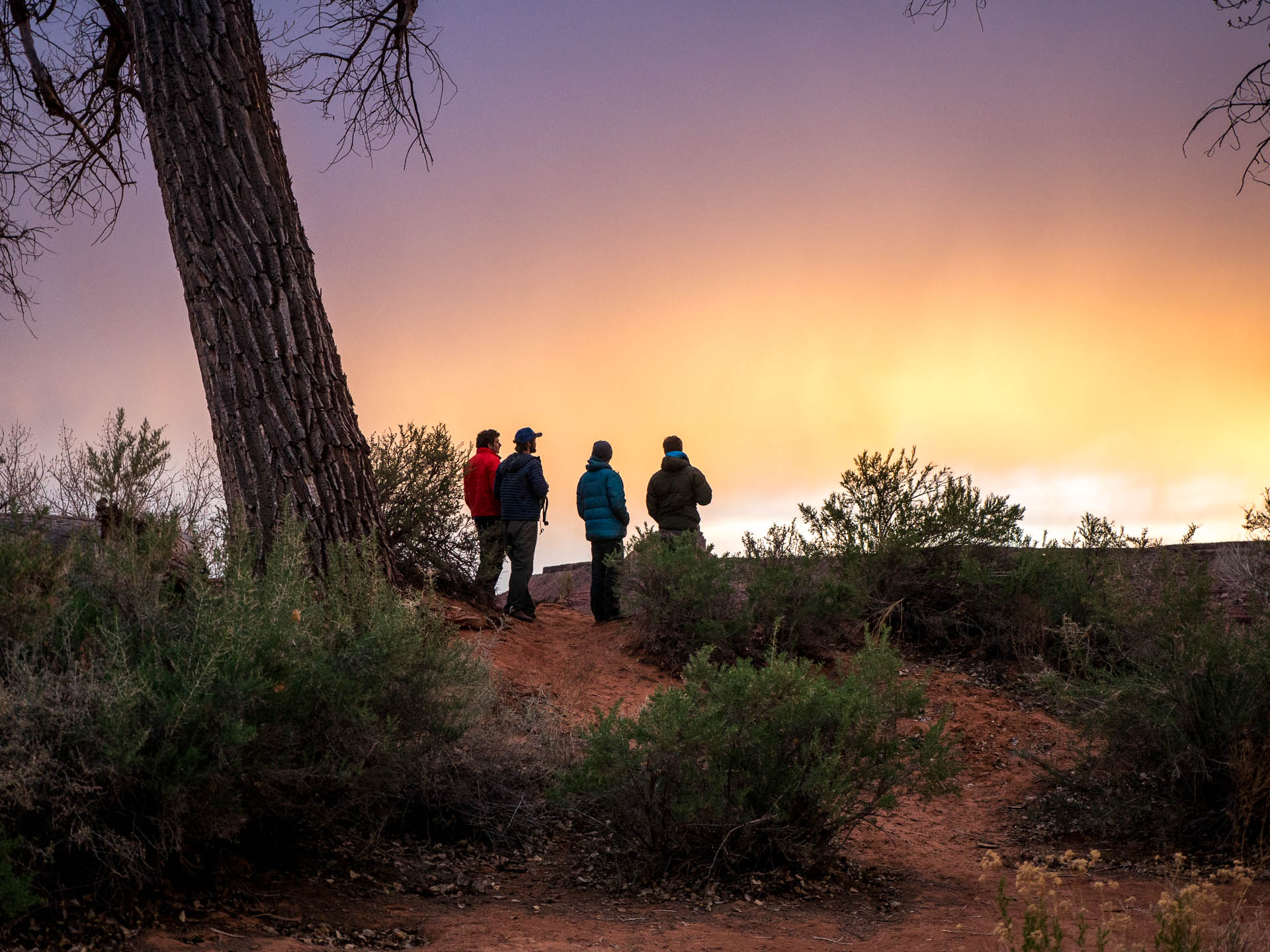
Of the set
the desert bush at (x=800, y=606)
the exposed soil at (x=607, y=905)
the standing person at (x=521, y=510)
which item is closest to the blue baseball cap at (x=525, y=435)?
the standing person at (x=521, y=510)

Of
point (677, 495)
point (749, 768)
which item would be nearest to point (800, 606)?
point (677, 495)

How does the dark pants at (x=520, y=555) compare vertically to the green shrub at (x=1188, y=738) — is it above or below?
above

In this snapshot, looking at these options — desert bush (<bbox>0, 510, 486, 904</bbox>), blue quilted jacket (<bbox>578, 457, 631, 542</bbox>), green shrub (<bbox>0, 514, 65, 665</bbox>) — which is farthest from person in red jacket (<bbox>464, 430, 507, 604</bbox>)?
green shrub (<bbox>0, 514, 65, 665</bbox>)

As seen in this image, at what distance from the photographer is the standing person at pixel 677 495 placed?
12.3m

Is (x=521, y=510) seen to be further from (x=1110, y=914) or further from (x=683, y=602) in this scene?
(x=1110, y=914)

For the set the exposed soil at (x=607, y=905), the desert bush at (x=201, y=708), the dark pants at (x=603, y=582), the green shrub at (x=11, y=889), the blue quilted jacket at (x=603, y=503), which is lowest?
the exposed soil at (x=607, y=905)

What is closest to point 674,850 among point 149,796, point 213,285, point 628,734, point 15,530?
point 628,734

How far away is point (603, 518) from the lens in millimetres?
11922

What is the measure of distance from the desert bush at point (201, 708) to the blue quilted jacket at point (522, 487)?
6.17m

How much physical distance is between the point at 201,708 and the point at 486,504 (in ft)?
27.1

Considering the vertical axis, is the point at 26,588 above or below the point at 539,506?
below

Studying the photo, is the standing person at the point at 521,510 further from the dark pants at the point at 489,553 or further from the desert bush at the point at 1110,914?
the desert bush at the point at 1110,914

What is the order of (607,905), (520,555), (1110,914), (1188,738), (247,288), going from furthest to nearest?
1. (520,555)
2. (247,288)
3. (1188,738)
4. (607,905)
5. (1110,914)

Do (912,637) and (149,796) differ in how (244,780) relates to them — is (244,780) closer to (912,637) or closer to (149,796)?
(149,796)
